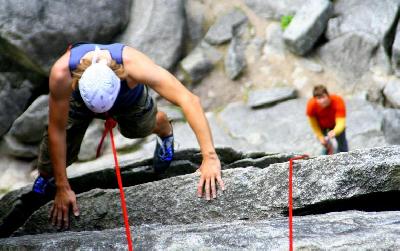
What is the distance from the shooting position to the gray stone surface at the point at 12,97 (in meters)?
10.4

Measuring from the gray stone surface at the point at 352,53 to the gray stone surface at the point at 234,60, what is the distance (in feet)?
5.18

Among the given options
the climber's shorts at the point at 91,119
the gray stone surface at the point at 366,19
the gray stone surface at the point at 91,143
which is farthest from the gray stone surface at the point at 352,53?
the climber's shorts at the point at 91,119

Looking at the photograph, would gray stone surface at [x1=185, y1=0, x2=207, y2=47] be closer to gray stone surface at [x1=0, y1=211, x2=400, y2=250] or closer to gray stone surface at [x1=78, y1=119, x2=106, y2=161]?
gray stone surface at [x1=78, y1=119, x2=106, y2=161]

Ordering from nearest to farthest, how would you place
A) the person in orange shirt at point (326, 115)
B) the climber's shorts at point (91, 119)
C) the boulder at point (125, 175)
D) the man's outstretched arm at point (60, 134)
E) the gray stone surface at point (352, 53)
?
the man's outstretched arm at point (60, 134)
the climber's shorts at point (91, 119)
the boulder at point (125, 175)
the person in orange shirt at point (326, 115)
the gray stone surface at point (352, 53)

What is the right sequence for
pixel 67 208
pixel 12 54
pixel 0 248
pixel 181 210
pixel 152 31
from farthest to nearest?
pixel 152 31
pixel 12 54
pixel 67 208
pixel 181 210
pixel 0 248

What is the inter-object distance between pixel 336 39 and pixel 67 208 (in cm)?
793

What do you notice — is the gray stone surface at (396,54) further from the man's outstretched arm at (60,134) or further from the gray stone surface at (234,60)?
the man's outstretched arm at (60,134)

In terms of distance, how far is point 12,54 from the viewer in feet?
34.0

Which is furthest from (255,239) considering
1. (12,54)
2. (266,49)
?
(266,49)

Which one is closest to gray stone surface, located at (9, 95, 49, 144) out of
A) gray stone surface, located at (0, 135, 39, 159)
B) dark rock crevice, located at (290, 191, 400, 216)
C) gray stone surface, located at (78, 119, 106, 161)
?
gray stone surface, located at (0, 135, 39, 159)

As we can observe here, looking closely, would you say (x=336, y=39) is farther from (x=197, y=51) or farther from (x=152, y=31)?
(x=152, y=31)

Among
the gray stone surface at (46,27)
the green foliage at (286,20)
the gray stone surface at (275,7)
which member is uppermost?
the gray stone surface at (275,7)

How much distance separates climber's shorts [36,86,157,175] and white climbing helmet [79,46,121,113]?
660 mm

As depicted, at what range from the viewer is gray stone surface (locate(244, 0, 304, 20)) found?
39.5 feet
